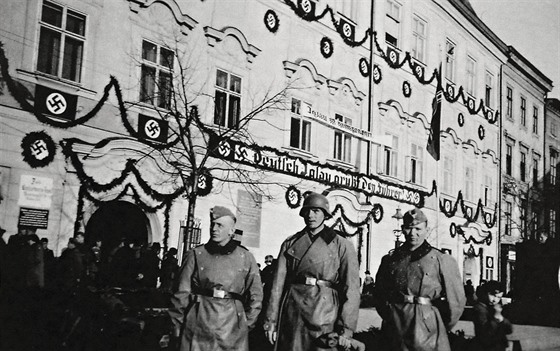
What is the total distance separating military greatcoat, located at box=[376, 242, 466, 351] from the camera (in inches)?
218

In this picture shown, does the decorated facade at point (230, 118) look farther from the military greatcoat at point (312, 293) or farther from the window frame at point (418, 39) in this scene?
the military greatcoat at point (312, 293)

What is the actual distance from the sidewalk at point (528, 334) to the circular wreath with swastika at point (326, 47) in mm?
8530

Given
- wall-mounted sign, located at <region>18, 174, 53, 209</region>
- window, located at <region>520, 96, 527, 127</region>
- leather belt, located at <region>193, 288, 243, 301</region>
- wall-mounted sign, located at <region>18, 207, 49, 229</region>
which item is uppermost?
window, located at <region>520, 96, 527, 127</region>

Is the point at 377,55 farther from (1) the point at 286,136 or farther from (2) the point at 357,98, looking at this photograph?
(1) the point at 286,136

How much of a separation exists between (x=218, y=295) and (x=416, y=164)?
65.0 ft

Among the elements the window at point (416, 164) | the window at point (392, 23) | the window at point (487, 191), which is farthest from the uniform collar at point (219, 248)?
the window at point (487, 191)

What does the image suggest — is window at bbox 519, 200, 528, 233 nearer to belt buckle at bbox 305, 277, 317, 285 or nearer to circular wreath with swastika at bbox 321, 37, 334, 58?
circular wreath with swastika at bbox 321, 37, 334, 58

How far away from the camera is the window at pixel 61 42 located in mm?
12031

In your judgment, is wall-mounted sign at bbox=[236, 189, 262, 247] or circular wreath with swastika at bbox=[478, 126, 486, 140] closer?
wall-mounted sign at bbox=[236, 189, 262, 247]

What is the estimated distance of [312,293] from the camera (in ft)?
17.8

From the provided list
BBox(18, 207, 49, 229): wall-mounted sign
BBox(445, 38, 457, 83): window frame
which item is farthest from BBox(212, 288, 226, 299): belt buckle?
BBox(445, 38, 457, 83): window frame

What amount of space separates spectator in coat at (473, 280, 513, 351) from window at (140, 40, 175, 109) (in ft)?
26.8

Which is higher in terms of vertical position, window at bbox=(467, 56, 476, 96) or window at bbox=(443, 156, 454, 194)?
window at bbox=(467, 56, 476, 96)

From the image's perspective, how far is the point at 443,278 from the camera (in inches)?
224
